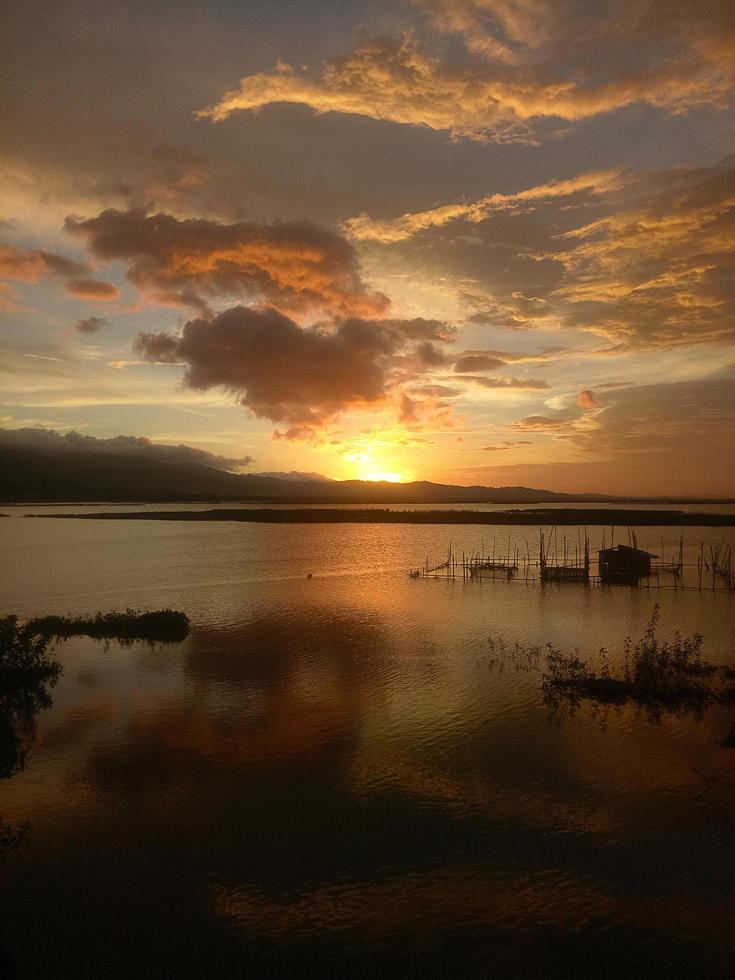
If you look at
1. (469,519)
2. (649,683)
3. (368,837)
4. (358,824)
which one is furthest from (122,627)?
(469,519)

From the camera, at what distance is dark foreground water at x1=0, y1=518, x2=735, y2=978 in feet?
39.5

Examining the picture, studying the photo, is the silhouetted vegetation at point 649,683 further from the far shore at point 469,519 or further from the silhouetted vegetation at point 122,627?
the far shore at point 469,519

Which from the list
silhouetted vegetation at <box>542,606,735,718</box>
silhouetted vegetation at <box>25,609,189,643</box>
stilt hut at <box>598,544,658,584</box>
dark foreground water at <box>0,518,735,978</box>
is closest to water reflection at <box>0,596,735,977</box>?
dark foreground water at <box>0,518,735,978</box>

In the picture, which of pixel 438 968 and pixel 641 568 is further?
pixel 641 568

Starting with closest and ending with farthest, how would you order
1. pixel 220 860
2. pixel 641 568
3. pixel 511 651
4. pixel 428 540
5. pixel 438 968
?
pixel 438 968 < pixel 220 860 < pixel 511 651 < pixel 641 568 < pixel 428 540

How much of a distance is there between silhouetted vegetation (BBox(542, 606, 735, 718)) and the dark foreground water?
99 cm

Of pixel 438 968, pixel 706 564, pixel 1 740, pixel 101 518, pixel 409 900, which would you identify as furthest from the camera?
pixel 101 518

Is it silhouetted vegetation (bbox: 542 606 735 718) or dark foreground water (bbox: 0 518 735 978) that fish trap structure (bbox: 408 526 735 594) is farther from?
silhouetted vegetation (bbox: 542 606 735 718)

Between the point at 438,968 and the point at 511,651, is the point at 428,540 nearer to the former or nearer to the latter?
the point at 511,651

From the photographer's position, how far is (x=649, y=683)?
25.6 m

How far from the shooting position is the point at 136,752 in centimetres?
2045

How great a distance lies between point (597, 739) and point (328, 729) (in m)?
9.10

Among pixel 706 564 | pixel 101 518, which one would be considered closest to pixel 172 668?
pixel 706 564

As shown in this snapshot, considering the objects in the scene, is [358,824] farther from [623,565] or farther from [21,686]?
[623,565]
